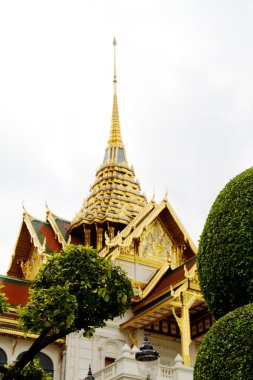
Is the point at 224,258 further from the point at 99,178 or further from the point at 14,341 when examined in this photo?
the point at 99,178

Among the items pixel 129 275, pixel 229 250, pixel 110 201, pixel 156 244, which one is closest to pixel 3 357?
pixel 129 275

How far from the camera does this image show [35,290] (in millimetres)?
12172

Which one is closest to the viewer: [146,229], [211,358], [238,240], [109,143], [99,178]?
[211,358]

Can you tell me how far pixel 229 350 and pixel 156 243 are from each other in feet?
61.2

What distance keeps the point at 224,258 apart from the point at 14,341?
518 inches

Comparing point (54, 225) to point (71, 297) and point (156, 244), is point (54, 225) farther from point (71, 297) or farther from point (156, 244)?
point (71, 297)

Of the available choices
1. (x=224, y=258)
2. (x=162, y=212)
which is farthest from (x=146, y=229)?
(x=224, y=258)

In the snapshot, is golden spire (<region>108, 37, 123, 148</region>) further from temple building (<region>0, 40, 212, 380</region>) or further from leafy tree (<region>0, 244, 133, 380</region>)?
leafy tree (<region>0, 244, 133, 380</region>)

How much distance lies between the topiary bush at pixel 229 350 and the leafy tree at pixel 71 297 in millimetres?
3790

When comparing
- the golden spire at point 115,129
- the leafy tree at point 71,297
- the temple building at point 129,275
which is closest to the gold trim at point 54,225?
the temple building at point 129,275

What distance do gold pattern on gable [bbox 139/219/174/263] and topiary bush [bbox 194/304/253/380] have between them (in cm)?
1671

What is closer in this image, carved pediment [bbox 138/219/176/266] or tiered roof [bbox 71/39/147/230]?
carved pediment [bbox 138/219/176/266]

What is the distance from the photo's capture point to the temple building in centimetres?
2017

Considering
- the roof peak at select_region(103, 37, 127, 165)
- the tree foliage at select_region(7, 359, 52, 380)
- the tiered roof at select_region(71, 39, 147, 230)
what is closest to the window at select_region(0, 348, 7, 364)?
the tree foliage at select_region(7, 359, 52, 380)
